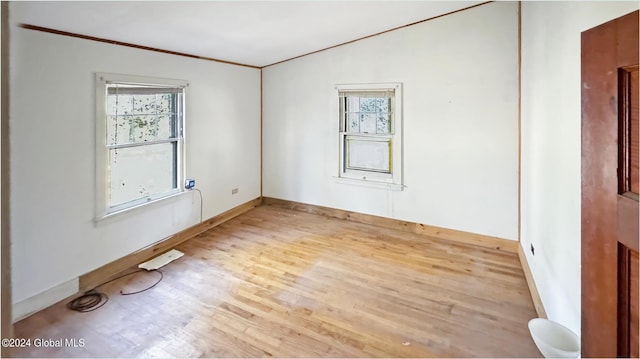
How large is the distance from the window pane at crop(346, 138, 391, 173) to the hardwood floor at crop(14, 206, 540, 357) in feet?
3.83

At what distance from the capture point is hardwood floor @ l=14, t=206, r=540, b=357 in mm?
2336

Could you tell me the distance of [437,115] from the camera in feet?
13.9

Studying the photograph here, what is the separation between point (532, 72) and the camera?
301 centimetres

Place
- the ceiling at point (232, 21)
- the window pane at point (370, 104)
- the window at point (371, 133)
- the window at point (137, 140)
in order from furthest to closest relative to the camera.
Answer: the window pane at point (370, 104) → the window at point (371, 133) → the window at point (137, 140) → the ceiling at point (232, 21)

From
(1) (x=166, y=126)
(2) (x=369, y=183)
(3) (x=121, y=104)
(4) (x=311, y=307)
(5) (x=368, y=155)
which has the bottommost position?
(4) (x=311, y=307)

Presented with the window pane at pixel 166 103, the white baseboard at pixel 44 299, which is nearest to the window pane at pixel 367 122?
the window pane at pixel 166 103

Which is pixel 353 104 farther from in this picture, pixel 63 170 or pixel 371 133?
pixel 63 170

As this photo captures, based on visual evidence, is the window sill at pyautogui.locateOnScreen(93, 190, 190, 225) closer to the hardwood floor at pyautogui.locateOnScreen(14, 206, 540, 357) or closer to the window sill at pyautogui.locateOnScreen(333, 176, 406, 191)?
the hardwood floor at pyautogui.locateOnScreen(14, 206, 540, 357)

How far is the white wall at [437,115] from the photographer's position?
3855mm

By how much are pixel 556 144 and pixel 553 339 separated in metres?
1.13

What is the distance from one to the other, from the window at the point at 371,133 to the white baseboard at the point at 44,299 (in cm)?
335

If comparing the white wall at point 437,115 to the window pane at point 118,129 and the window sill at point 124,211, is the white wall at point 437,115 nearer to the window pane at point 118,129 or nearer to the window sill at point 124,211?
the window sill at point 124,211

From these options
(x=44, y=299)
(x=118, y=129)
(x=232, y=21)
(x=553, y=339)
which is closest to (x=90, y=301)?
(x=44, y=299)

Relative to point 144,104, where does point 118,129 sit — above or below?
below
